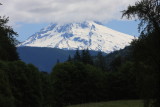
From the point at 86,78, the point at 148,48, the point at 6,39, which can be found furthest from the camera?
the point at 86,78

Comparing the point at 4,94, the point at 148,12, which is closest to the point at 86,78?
the point at 4,94

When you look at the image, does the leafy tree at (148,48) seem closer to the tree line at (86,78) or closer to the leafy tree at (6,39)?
the tree line at (86,78)

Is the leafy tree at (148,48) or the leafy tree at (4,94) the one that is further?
the leafy tree at (4,94)

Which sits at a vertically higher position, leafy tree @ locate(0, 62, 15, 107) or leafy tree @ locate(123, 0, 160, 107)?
leafy tree @ locate(123, 0, 160, 107)

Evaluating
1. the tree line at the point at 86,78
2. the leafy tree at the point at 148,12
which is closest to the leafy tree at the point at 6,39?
the tree line at the point at 86,78

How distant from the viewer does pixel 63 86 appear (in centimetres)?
10494

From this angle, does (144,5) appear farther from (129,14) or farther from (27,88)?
(27,88)

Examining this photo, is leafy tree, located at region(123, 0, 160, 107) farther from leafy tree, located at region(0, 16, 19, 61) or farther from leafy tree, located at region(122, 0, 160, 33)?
leafy tree, located at region(0, 16, 19, 61)

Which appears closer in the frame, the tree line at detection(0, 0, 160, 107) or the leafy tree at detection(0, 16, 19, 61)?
the tree line at detection(0, 0, 160, 107)

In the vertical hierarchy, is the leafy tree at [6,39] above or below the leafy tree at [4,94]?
above

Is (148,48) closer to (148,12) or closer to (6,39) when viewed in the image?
(148,12)

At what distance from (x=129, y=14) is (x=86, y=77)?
9204 centimetres

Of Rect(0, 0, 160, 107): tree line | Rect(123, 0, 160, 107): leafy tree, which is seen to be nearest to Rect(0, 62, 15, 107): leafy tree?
Rect(0, 0, 160, 107): tree line

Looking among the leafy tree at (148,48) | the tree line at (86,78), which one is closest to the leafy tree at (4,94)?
the tree line at (86,78)
